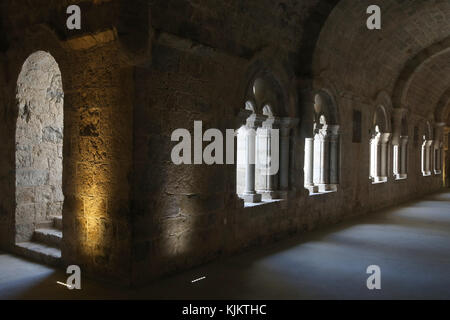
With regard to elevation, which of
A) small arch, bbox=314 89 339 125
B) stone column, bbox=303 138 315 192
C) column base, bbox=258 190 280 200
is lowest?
column base, bbox=258 190 280 200

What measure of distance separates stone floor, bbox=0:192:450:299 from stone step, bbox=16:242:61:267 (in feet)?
0.38

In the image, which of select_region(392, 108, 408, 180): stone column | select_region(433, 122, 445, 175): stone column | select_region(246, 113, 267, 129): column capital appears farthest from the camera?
select_region(433, 122, 445, 175): stone column

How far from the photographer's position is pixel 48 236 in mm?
5250

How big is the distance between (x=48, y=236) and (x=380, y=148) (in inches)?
326

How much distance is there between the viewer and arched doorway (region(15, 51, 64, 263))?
5258mm

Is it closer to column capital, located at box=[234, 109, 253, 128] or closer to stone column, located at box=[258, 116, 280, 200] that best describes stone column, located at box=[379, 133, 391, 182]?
stone column, located at box=[258, 116, 280, 200]

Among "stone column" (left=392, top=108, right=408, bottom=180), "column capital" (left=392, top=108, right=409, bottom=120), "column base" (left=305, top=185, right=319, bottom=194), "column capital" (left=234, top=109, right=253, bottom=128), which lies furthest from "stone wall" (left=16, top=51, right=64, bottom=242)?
"stone column" (left=392, top=108, right=408, bottom=180)

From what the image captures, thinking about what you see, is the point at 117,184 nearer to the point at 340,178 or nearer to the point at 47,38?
the point at 47,38

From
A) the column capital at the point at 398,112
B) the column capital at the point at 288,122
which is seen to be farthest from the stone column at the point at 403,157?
the column capital at the point at 288,122

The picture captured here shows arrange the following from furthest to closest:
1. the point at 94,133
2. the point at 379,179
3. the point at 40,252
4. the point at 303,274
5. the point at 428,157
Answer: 1. the point at 428,157
2. the point at 379,179
3. the point at 40,252
4. the point at 303,274
5. the point at 94,133

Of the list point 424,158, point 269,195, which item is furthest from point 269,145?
point 424,158

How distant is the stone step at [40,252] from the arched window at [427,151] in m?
12.7

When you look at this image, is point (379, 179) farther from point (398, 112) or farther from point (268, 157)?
point (268, 157)

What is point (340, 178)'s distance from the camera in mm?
7941
